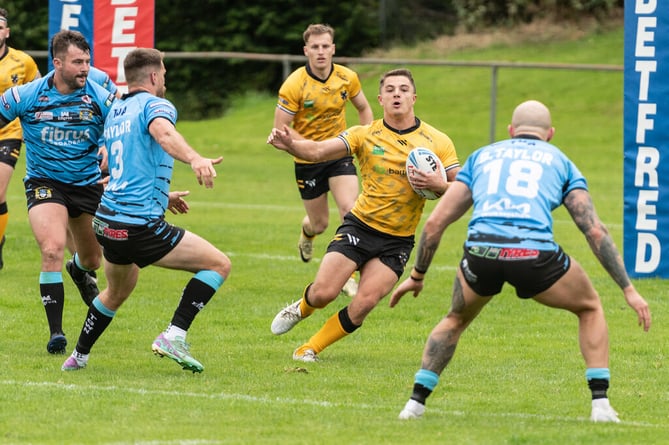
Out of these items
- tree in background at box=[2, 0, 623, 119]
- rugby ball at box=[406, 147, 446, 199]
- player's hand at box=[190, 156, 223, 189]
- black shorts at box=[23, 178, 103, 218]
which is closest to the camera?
player's hand at box=[190, 156, 223, 189]

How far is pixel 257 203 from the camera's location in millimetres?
20891

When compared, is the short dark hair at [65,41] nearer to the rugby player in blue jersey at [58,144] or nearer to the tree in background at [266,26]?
the rugby player in blue jersey at [58,144]

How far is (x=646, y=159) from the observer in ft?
43.1

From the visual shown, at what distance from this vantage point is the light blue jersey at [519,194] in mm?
6801

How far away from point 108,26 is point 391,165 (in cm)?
488

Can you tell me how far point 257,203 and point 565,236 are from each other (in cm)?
581

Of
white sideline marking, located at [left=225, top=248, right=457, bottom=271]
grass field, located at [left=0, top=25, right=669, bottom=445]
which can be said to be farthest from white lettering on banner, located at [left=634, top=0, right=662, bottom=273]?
white sideline marking, located at [left=225, top=248, right=457, bottom=271]

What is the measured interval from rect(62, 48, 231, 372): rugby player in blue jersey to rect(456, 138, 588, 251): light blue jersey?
7.18 feet

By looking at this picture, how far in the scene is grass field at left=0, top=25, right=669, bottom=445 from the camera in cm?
692

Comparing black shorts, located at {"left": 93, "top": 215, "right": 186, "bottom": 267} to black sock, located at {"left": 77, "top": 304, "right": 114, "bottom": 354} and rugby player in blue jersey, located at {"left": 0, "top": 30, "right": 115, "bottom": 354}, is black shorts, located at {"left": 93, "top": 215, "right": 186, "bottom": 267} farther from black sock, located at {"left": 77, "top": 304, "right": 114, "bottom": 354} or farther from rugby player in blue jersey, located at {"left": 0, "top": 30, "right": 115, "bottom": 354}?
rugby player in blue jersey, located at {"left": 0, "top": 30, "right": 115, "bottom": 354}

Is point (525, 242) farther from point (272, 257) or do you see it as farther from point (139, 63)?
point (272, 257)

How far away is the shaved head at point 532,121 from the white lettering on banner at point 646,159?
6293 mm

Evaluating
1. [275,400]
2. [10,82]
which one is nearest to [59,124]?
[10,82]

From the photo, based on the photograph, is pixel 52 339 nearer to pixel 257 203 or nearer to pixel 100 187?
pixel 100 187
